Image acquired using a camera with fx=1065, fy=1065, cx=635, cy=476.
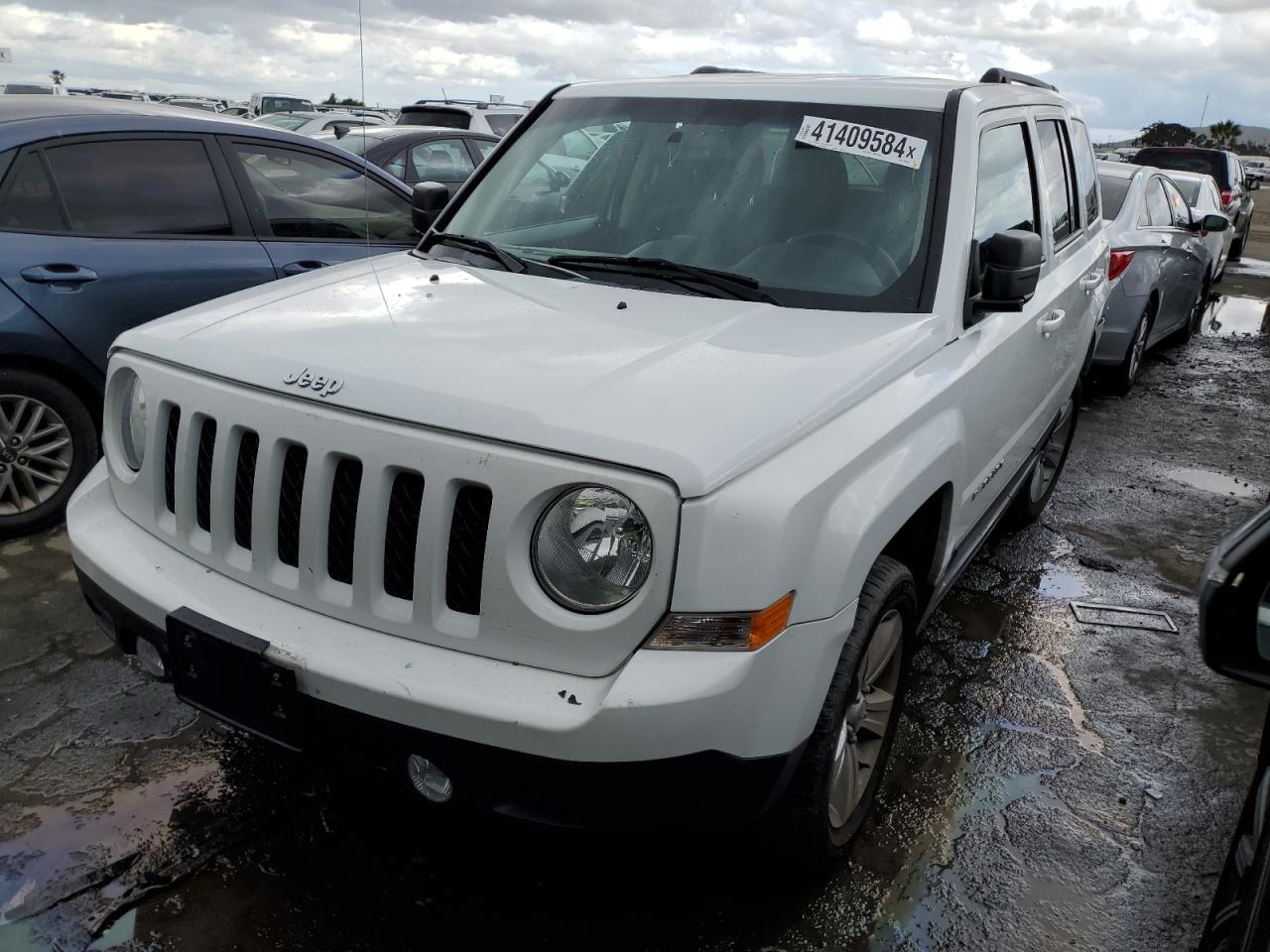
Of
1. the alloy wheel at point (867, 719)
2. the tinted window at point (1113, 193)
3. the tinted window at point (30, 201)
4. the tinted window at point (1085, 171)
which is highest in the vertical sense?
the tinted window at point (1085, 171)

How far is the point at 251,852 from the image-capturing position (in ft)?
8.70

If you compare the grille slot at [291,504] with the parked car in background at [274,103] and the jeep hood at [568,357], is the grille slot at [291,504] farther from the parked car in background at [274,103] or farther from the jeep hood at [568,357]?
the parked car in background at [274,103]

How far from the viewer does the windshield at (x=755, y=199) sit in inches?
117

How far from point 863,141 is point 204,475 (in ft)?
6.75

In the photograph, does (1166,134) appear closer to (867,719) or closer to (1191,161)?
(1191,161)

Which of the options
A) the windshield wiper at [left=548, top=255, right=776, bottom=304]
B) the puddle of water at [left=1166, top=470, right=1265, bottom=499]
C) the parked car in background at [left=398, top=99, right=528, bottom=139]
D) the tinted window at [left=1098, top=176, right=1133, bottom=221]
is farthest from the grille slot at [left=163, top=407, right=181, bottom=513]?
the parked car in background at [left=398, top=99, right=528, bottom=139]

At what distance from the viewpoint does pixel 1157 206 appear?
8445 mm

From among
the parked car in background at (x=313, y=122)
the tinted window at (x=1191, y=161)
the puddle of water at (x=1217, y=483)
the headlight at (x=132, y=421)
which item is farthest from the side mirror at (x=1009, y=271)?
the tinted window at (x=1191, y=161)

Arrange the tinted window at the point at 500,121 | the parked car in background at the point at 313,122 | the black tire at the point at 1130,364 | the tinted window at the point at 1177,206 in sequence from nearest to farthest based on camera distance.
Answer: the black tire at the point at 1130,364
the tinted window at the point at 1177,206
the tinted window at the point at 500,121
the parked car in background at the point at 313,122

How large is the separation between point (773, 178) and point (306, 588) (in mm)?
1835

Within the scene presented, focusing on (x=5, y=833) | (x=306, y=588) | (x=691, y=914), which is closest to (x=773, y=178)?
(x=306, y=588)

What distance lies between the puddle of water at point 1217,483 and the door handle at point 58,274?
18.6 feet

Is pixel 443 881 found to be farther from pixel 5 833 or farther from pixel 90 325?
pixel 90 325

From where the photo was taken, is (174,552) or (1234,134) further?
(1234,134)
